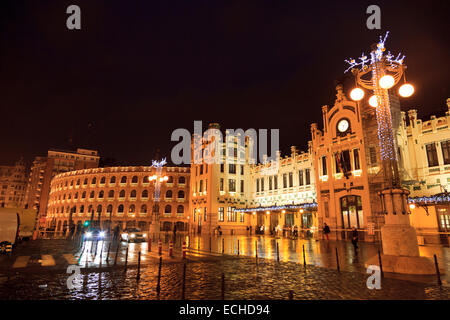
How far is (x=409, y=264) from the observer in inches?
381

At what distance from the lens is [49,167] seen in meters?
90.5

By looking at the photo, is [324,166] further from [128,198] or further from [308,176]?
[128,198]

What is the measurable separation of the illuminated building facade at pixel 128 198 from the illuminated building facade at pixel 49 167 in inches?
1225

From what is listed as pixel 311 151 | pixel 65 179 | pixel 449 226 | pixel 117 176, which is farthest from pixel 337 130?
pixel 65 179

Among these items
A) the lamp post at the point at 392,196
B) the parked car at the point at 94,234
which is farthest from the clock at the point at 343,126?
the parked car at the point at 94,234

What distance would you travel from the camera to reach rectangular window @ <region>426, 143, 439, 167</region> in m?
24.1

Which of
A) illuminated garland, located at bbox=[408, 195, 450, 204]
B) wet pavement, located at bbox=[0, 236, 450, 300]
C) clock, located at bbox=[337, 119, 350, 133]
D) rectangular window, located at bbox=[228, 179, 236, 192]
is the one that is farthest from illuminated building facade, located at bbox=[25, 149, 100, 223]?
illuminated garland, located at bbox=[408, 195, 450, 204]

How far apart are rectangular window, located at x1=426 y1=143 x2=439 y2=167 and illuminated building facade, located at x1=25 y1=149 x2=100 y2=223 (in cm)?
9586

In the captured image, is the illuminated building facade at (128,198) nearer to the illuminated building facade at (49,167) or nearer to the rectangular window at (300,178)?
the rectangular window at (300,178)

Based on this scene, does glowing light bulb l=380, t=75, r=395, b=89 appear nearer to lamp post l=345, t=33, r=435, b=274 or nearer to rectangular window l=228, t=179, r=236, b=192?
lamp post l=345, t=33, r=435, b=274

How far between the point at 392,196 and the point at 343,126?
21.1 m

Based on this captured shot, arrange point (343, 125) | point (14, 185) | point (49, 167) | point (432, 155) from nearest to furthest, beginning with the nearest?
point (432, 155) → point (343, 125) → point (49, 167) → point (14, 185)

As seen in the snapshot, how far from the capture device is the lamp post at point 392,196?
9.90m

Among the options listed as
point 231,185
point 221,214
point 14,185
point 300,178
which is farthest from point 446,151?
point 14,185
